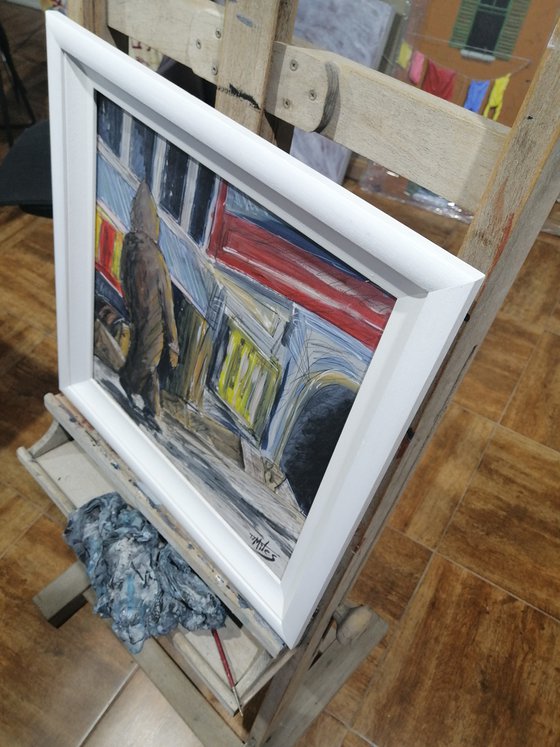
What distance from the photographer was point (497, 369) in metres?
2.06

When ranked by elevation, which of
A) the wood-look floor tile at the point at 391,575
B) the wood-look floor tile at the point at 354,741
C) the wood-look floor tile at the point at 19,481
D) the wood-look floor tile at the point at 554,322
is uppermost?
the wood-look floor tile at the point at 554,322

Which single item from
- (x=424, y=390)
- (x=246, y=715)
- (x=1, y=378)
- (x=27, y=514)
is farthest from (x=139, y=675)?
(x=424, y=390)

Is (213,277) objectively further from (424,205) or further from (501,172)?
(424,205)

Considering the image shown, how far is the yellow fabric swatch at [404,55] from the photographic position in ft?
8.05

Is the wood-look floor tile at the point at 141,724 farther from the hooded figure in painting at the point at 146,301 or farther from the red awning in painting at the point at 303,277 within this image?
the red awning in painting at the point at 303,277

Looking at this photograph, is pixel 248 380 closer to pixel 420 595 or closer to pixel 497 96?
pixel 420 595

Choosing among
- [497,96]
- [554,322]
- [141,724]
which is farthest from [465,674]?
[497,96]

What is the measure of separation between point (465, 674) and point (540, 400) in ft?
3.12

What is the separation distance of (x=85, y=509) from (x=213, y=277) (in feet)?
1.73

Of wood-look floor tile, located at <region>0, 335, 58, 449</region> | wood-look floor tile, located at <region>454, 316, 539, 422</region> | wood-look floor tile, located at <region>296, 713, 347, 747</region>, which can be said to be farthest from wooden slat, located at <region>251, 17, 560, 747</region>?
wood-look floor tile, located at <region>454, 316, 539, 422</region>

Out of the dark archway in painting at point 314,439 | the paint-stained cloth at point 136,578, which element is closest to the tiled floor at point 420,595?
the paint-stained cloth at point 136,578

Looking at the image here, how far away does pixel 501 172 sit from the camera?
44 cm

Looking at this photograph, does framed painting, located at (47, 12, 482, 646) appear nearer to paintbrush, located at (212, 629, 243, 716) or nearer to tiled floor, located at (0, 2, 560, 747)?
paintbrush, located at (212, 629, 243, 716)
